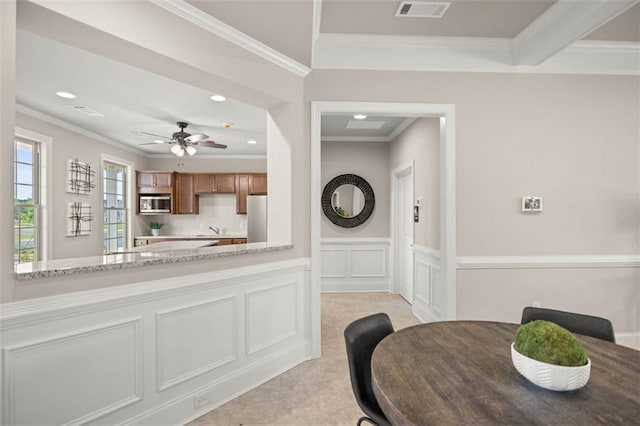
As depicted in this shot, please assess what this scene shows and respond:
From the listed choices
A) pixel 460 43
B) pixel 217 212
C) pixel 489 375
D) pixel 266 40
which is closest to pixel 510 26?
pixel 460 43

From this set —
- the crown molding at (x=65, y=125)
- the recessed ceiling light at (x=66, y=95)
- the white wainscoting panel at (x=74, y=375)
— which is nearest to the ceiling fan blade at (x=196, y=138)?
the recessed ceiling light at (x=66, y=95)

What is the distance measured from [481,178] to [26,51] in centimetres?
414

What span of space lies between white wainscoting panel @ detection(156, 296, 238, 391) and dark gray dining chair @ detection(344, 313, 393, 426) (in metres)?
1.08

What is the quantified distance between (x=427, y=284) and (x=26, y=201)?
5199 millimetres

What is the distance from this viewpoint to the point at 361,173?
589 centimetres

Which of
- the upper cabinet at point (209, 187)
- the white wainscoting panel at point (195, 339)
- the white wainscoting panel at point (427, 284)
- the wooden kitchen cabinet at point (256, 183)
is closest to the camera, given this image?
the white wainscoting panel at point (195, 339)

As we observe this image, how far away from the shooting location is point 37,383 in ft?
5.08

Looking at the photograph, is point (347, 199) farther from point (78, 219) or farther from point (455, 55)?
point (78, 219)

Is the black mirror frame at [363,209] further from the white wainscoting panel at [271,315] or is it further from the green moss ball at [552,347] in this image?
the green moss ball at [552,347]

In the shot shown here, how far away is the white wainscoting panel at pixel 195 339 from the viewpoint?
6.68 ft

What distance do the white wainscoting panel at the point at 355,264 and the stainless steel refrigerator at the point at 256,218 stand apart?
1519 mm

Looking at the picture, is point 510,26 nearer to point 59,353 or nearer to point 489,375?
point 489,375

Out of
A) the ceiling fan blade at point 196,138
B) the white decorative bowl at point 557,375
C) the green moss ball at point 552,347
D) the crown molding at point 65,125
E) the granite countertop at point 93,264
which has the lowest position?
the white decorative bowl at point 557,375

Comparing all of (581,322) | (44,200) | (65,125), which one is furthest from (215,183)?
(581,322)
